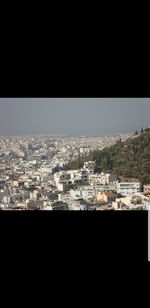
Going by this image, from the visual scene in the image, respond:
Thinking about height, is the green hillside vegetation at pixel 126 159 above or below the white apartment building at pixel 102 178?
above

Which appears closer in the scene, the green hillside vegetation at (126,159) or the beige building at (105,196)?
the beige building at (105,196)

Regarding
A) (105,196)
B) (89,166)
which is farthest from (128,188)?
(89,166)

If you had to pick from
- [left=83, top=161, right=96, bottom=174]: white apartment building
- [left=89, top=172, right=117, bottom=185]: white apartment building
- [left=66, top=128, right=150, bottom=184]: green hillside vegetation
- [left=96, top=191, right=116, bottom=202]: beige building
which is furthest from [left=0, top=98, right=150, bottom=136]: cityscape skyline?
[left=96, top=191, right=116, bottom=202]: beige building

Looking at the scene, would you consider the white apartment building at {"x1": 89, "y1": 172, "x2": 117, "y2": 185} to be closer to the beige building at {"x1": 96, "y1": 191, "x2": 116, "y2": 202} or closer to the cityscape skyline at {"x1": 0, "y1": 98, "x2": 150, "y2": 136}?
the beige building at {"x1": 96, "y1": 191, "x2": 116, "y2": 202}

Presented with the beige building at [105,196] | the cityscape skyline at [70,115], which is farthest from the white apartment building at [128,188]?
the cityscape skyline at [70,115]

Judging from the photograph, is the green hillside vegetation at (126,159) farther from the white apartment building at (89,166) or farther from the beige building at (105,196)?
the beige building at (105,196)
